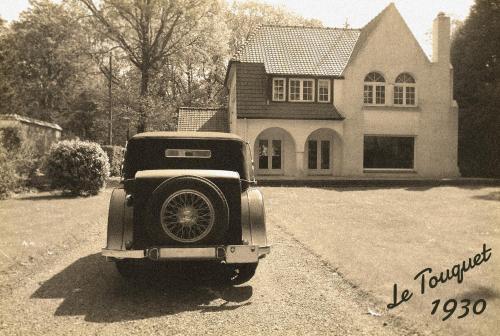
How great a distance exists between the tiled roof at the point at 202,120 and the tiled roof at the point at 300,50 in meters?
5.51

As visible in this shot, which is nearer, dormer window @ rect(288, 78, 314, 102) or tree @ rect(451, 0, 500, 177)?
dormer window @ rect(288, 78, 314, 102)

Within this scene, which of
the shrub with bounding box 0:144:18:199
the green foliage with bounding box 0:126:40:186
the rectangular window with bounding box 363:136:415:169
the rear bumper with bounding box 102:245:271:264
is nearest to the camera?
the rear bumper with bounding box 102:245:271:264

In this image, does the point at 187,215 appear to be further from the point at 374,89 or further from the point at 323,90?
the point at 374,89

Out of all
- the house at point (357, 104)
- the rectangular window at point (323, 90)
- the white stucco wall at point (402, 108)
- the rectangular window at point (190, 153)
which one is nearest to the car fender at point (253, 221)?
the rectangular window at point (190, 153)

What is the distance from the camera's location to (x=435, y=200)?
17.5m

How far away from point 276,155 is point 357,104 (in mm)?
5717

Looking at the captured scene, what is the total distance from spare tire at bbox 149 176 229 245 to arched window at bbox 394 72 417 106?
24998 millimetres

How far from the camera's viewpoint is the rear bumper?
566cm

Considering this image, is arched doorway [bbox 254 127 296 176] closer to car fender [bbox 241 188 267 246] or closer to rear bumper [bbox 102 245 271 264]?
car fender [bbox 241 188 267 246]

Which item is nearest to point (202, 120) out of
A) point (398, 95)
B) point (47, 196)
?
point (398, 95)

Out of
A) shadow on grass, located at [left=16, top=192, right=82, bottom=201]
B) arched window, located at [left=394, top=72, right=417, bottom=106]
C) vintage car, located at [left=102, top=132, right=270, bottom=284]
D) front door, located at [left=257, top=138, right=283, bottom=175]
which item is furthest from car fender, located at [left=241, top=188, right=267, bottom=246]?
arched window, located at [left=394, top=72, right=417, bottom=106]

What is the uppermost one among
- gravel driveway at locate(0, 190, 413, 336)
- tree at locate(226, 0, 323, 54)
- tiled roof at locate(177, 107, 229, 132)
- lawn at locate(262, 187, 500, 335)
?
tree at locate(226, 0, 323, 54)

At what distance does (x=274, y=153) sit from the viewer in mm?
28828

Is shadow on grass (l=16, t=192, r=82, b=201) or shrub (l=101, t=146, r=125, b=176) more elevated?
shrub (l=101, t=146, r=125, b=176)
